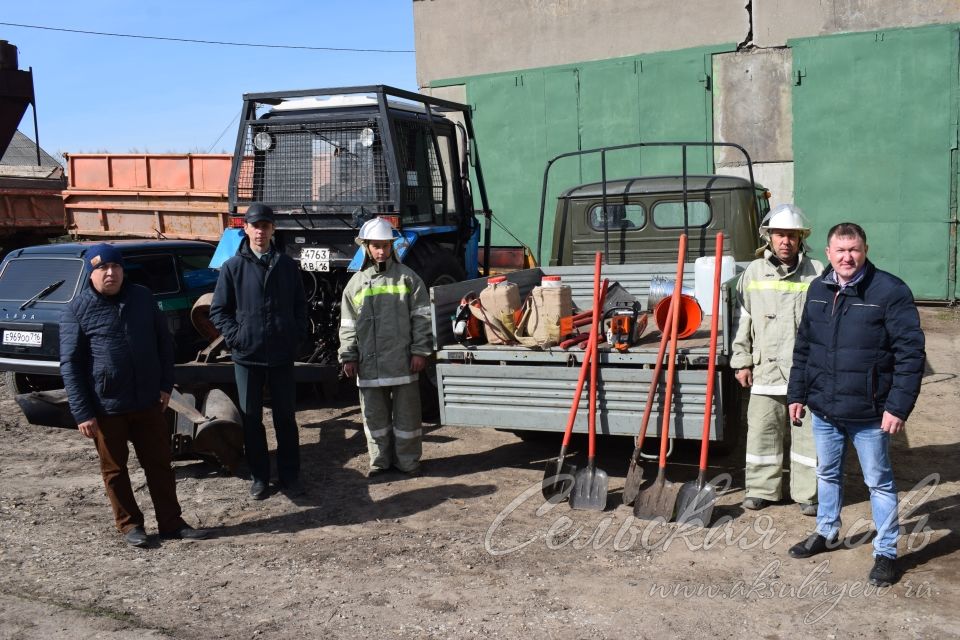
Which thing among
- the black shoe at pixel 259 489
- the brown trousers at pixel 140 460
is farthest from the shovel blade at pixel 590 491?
the brown trousers at pixel 140 460

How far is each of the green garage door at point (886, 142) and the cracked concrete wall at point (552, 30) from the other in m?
1.38

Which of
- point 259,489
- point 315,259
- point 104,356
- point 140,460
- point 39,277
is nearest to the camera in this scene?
point 104,356

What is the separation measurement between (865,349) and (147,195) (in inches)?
466

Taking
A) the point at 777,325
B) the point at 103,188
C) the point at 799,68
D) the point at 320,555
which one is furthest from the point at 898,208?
the point at 103,188

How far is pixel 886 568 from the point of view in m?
4.13

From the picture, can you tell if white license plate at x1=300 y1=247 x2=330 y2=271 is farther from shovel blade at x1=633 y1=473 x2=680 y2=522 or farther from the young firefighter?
shovel blade at x1=633 y1=473 x2=680 y2=522

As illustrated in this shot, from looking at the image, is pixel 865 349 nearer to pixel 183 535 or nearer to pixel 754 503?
pixel 754 503

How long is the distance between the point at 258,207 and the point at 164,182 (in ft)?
28.0

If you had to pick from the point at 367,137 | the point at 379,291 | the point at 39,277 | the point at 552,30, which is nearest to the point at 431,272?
the point at 367,137

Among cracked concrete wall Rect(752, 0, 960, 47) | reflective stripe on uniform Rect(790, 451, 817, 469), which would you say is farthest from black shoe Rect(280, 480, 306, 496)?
cracked concrete wall Rect(752, 0, 960, 47)

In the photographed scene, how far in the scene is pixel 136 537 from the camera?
196 inches

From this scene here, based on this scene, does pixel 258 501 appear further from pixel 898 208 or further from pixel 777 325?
pixel 898 208

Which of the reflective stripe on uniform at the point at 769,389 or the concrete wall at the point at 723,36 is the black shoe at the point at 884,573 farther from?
the concrete wall at the point at 723,36

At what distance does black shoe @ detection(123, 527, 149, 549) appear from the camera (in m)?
4.96
